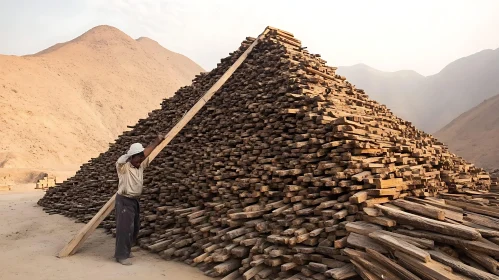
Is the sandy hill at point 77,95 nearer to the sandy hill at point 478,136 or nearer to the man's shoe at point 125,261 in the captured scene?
the man's shoe at point 125,261

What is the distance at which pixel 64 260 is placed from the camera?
20.7ft

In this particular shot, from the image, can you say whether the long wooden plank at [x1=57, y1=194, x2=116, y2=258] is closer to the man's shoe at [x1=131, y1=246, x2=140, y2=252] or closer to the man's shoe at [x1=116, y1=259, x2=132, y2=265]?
the man's shoe at [x1=131, y1=246, x2=140, y2=252]

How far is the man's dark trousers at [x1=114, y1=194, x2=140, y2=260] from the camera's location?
6.16 m

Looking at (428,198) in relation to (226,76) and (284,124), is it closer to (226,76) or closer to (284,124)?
(284,124)

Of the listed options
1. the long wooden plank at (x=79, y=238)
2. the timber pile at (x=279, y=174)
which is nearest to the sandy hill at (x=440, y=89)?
the timber pile at (x=279, y=174)

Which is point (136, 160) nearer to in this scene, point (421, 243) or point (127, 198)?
point (127, 198)

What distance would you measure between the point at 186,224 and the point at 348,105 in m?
3.91

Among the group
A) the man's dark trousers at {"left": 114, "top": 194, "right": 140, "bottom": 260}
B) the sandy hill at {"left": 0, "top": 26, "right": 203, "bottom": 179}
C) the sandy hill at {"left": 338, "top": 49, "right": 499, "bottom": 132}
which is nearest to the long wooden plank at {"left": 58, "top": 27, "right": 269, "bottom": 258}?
the man's dark trousers at {"left": 114, "top": 194, "right": 140, "bottom": 260}

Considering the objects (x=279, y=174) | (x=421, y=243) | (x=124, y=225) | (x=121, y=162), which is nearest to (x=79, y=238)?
(x=124, y=225)

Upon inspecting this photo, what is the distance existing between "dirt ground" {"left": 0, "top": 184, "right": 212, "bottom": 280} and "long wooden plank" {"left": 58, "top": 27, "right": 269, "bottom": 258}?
23 cm

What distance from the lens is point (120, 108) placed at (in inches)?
1977

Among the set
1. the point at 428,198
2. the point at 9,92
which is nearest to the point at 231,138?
the point at 428,198

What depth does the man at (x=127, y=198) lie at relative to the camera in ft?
20.2

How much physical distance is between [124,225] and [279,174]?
2.97 metres
